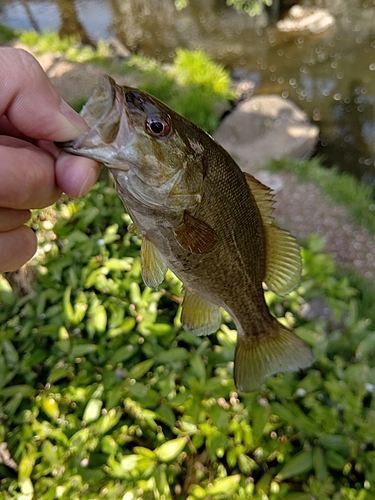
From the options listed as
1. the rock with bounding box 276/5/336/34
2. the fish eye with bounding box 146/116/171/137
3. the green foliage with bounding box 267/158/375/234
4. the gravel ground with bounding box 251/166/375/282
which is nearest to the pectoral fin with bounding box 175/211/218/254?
the fish eye with bounding box 146/116/171/137

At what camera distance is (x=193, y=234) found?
126 centimetres

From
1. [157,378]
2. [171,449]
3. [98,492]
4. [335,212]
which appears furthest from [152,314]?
[335,212]

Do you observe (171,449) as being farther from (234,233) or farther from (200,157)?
(200,157)

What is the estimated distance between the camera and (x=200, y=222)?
4.14ft

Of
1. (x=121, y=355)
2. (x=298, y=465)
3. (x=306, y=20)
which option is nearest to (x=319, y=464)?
(x=298, y=465)

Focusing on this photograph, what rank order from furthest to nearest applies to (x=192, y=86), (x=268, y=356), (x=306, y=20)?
(x=306, y=20) → (x=192, y=86) → (x=268, y=356)

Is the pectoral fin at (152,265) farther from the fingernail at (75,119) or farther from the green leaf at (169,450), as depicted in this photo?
the green leaf at (169,450)

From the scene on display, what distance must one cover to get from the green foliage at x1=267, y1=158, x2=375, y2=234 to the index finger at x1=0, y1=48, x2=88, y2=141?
4.56m

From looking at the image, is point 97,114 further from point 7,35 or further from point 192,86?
point 7,35

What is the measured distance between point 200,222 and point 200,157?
0.20 meters

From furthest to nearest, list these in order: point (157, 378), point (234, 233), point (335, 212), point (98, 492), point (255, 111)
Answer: point (255, 111), point (335, 212), point (157, 378), point (98, 492), point (234, 233)

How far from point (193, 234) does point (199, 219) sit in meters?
0.05

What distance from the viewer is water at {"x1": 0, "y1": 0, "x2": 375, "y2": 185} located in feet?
22.3

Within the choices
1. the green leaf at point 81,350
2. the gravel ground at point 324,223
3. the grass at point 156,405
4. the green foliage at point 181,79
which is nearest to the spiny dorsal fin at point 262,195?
the grass at point 156,405
